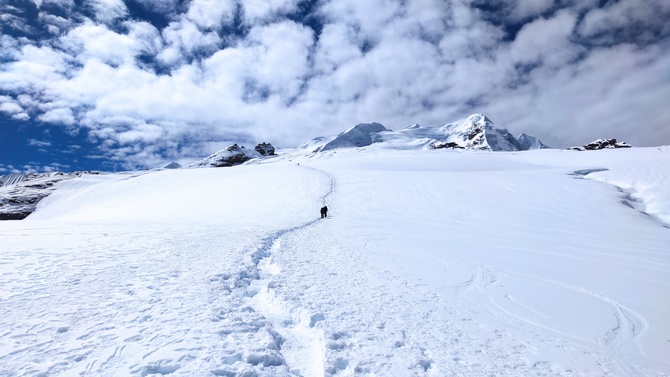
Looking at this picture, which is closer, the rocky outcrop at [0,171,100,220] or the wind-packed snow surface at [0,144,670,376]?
the wind-packed snow surface at [0,144,670,376]

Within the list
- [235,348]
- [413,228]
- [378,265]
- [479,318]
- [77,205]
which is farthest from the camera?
[77,205]

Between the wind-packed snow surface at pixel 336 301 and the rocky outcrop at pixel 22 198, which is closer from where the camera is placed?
the wind-packed snow surface at pixel 336 301

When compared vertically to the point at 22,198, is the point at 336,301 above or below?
above

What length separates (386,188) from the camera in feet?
115

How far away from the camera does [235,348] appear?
501 cm

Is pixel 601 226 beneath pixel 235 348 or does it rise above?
beneath

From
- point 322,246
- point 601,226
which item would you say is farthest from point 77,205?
point 601,226

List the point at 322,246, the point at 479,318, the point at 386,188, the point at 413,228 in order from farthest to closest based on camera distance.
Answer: the point at 386,188, the point at 413,228, the point at 322,246, the point at 479,318

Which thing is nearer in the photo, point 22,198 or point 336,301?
point 336,301

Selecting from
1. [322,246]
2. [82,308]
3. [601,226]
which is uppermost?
[82,308]

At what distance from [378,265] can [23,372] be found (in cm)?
865

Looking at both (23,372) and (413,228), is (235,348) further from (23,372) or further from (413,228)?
(413,228)

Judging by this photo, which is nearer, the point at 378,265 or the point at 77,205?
the point at 378,265

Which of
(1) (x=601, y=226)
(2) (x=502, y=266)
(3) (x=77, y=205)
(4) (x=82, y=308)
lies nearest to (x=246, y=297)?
(4) (x=82, y=308)
